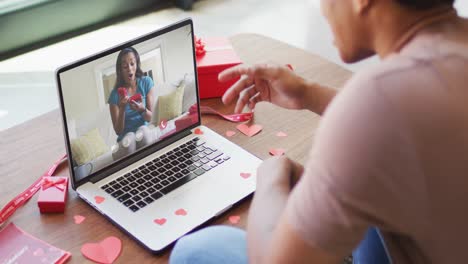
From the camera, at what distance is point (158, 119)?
1.29 metres

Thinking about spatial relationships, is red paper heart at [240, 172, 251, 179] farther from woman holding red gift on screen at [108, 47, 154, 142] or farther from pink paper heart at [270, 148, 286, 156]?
woman holding red gift on screen at [108, 47, 154, 142]

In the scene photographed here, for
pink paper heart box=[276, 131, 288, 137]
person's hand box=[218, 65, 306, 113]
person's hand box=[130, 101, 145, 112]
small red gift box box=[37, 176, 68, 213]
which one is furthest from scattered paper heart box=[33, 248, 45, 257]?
pink paper heart box=[276, 131, 288, 137]

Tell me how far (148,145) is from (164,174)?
9 centimetres

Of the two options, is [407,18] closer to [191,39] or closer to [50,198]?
[191,39]

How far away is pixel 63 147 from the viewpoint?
1.31 metres

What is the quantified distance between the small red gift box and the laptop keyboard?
0.26 feet

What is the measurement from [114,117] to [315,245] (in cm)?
59

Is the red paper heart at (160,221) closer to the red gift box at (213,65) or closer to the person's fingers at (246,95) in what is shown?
the person's fingers at (246,95)

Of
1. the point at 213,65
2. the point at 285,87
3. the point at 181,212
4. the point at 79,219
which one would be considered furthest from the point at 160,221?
the point at 213,65

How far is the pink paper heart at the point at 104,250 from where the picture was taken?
1031 millimetres

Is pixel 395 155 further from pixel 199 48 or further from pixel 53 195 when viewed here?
pixel 199 48

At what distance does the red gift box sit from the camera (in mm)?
1489

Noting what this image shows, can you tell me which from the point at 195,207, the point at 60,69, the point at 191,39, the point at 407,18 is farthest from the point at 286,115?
the point at 407,18

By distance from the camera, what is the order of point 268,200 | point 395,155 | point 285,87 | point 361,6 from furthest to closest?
1. point 285,87
2. point 268,200
3. point 361,6
4. point 395,155
